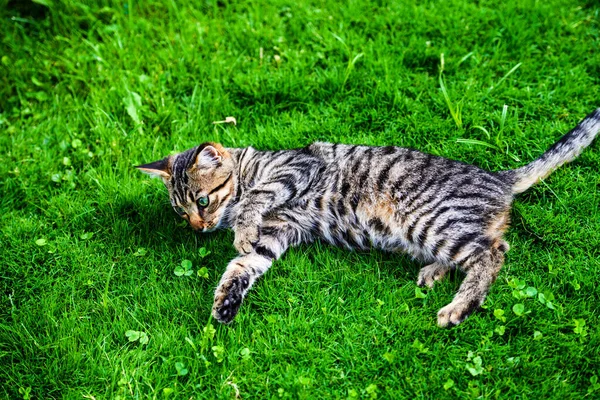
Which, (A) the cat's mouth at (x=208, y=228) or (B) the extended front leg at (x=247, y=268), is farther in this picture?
(A) the cat's mouth at (x=208, y=228)

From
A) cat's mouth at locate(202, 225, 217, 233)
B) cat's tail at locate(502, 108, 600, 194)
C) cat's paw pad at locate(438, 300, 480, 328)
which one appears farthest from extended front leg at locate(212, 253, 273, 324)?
cat's tail at locate(502, 108, 600, 194)

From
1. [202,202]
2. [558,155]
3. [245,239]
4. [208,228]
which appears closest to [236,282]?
[245,239]

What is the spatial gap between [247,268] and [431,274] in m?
1.12

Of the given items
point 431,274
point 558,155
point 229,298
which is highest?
point 558,155

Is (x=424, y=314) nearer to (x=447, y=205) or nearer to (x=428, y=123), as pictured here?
(x=447, y=205)

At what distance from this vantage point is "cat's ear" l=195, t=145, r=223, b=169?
3.79 metres

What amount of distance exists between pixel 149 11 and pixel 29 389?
370cm

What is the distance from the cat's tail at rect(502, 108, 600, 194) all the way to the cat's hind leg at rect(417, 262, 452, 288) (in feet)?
2.42

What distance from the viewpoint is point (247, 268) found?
140 inches

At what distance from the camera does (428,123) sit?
14.2ft

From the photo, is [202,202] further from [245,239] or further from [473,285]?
[473,285]

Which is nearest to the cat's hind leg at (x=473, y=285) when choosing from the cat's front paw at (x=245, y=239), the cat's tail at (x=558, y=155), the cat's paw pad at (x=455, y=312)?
the cat's paw pad at (x=455, y=312)

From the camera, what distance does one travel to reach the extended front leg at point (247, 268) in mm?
3346

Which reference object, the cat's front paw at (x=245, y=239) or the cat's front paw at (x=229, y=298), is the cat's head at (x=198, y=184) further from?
the cat's front paw at (x=229, y=298)
